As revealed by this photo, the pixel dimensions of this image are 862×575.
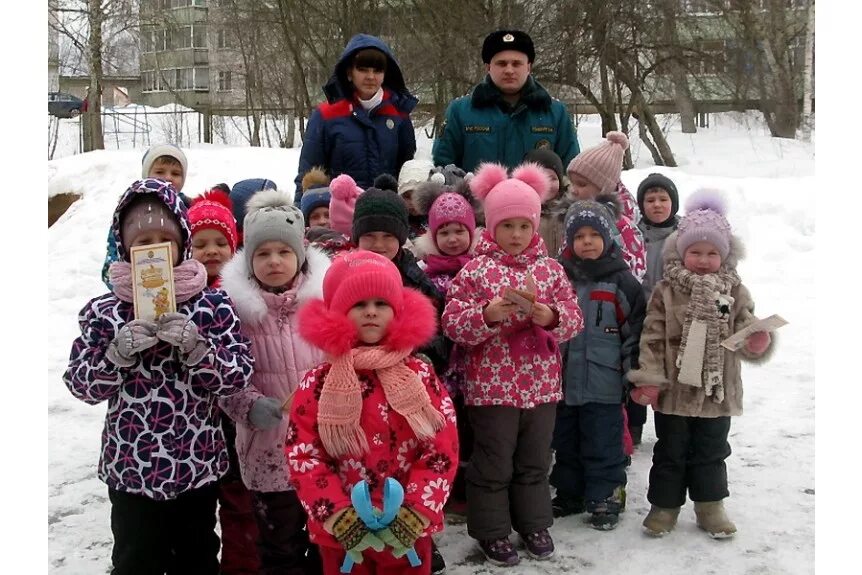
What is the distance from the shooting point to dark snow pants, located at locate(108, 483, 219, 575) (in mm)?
2754

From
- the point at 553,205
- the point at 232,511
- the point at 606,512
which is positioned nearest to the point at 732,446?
the point at 606,512

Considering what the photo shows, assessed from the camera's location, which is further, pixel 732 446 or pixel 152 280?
pixel 732 446

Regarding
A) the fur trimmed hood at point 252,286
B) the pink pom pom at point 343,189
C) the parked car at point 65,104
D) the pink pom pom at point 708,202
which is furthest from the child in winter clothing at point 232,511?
the parked car at point 65,104

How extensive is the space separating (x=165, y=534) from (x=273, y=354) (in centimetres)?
74

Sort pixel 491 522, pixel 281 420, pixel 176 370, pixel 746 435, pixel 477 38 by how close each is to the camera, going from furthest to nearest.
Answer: pixel 477 38
pixel 746 435
pixel 491 522
pixel 281 420
pixel 176 370

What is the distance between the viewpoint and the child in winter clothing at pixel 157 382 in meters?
2.68

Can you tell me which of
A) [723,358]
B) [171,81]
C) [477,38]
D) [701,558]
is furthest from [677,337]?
[171,81]

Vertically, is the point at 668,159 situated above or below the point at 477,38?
below

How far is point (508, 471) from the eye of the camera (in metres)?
3.54

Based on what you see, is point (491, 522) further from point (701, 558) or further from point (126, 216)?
point (126, 216)

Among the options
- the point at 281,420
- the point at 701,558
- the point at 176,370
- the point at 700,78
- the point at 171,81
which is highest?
the point at 171,81

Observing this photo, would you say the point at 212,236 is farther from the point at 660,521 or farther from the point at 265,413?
the point at 660,521

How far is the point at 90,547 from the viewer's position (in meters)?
3.69

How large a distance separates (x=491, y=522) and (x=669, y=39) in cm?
1300
